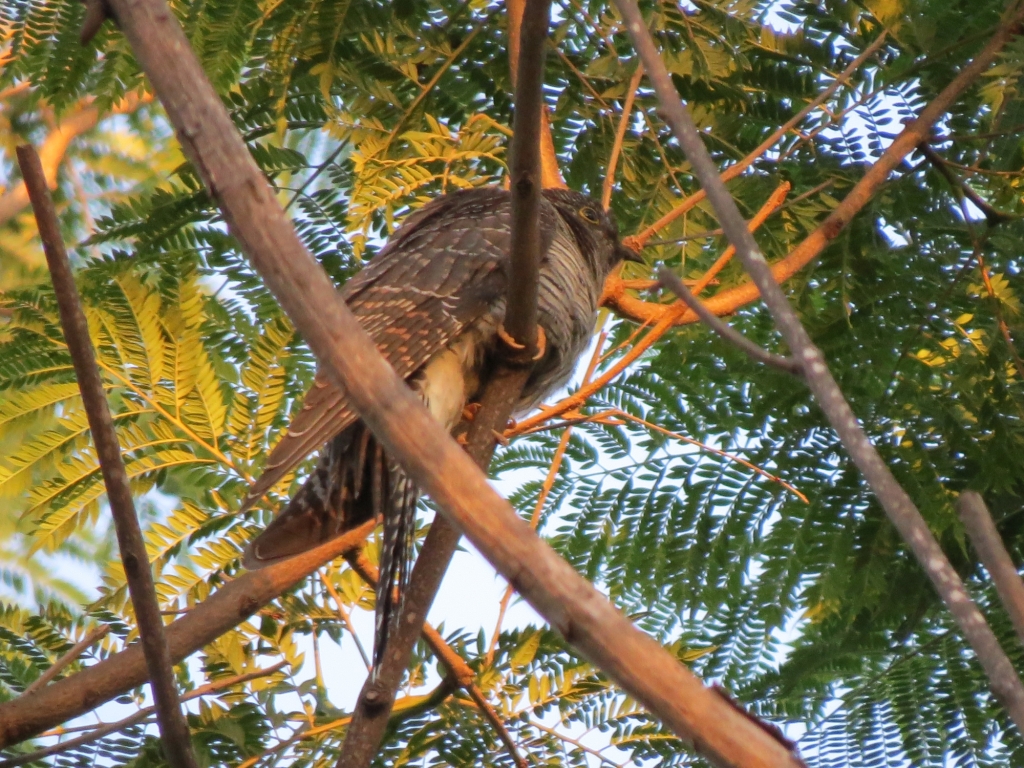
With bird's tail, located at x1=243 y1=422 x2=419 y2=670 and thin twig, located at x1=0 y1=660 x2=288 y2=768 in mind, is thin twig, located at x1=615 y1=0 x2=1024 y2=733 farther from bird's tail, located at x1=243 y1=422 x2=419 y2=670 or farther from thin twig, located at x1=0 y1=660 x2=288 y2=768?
bird's tail, located at x1=243 y1=422 x2=419 y2=670

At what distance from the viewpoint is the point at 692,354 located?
3.44 m

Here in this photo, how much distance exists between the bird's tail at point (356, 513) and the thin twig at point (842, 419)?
131 cm

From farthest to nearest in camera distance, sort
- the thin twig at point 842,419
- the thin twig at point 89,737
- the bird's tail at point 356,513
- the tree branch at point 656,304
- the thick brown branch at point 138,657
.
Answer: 1. the tree branch at point 656,304
2. the bird's tail at point 356,513
3. the thick brown branch at point 138,657
4. the thin twig at point 89,737
5. the thin twig at point 842,419

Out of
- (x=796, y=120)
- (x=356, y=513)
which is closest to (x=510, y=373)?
(x=356, y=513)

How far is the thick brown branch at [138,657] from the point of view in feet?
6.65

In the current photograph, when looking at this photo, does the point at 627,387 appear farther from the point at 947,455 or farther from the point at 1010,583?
the point at 1010,583

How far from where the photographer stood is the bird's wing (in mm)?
3168

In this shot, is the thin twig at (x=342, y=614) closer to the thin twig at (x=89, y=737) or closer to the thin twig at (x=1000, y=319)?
the thin twig at (x=89, y=737)

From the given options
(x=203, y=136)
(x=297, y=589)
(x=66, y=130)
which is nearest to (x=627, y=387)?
(x=297, y=589)

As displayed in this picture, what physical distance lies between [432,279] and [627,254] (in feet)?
2.51

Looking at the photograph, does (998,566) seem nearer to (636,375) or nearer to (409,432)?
(409,432)

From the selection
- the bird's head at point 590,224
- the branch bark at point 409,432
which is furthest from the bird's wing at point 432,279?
the branch bark at point 409,432

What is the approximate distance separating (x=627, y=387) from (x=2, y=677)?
6.45 ft

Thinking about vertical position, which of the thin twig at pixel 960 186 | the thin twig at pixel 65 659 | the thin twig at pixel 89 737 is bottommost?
the thin twig at pixel 89 737
